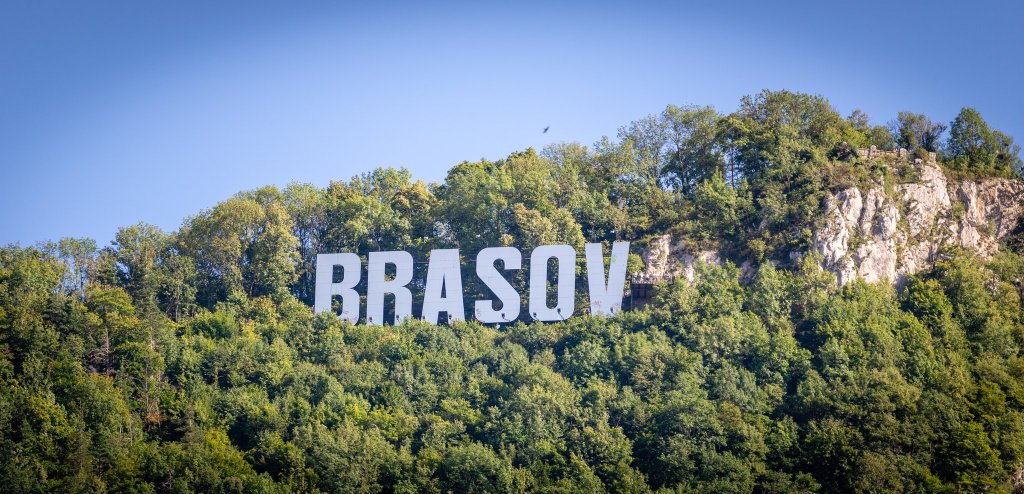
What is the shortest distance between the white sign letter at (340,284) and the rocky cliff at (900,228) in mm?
13328

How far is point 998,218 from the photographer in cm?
8094

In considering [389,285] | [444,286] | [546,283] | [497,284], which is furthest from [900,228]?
[389,285]

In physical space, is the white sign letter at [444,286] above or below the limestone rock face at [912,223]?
below

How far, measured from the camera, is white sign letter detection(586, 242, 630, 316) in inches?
3036

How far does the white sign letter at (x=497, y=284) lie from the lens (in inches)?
3086

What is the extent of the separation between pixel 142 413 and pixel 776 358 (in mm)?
27082

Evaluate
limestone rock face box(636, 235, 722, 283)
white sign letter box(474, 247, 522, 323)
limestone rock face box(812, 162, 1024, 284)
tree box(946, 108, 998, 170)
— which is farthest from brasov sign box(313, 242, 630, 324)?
tree box(946, 108, 998, 170)

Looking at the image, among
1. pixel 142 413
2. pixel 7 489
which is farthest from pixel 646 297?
pixel 7 489

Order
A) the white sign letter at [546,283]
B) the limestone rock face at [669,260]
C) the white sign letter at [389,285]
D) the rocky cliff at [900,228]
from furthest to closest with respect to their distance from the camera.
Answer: the white sign letter at [389,285], the limestone rock face at [669,260], the rocky cliff at [900,228], the white sign letter at [546,283]

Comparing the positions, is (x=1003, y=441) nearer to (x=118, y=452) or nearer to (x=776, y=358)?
(x=776, y=358)

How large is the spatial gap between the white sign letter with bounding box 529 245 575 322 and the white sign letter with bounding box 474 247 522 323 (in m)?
0.88

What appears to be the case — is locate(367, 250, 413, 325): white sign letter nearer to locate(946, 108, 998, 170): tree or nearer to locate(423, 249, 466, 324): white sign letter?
locate(423, 249, 466, 324): white sign letter

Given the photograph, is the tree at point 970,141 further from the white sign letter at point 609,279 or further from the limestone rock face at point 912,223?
the white sign letter at point 609,279

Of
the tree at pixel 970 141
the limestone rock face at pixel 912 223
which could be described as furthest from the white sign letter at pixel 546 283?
the tree at pixel 970 141
